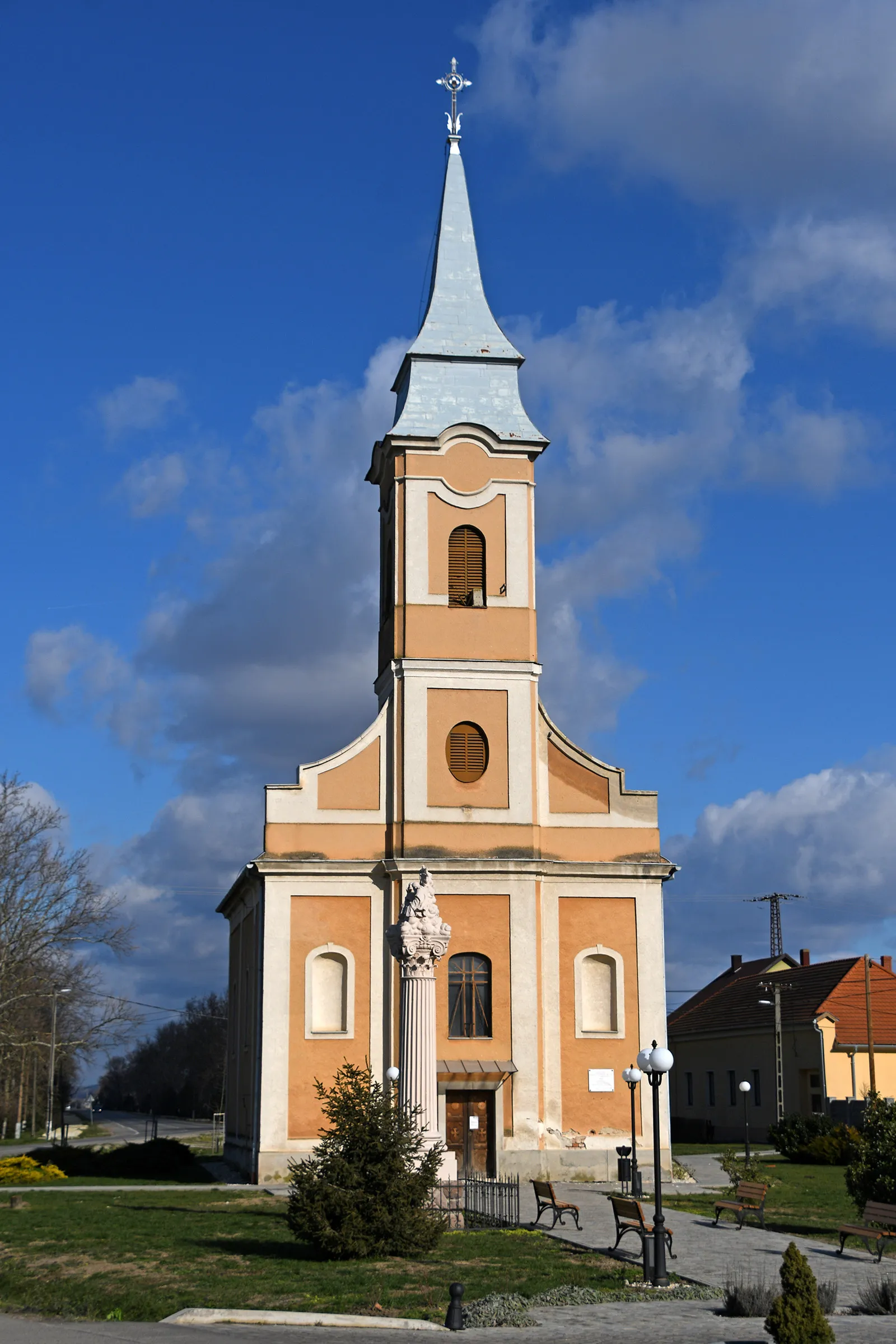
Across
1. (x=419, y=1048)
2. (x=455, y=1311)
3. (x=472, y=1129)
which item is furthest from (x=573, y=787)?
(x=455, y=1311)

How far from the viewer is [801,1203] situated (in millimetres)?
30797

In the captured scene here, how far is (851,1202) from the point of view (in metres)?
30.4

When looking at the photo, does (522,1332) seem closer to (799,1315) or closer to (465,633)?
(799,1315)

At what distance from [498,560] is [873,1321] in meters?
24.3

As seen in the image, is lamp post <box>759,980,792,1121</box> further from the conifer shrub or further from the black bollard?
the black bollard

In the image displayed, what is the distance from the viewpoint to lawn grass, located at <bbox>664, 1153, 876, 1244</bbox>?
26047 millimetres

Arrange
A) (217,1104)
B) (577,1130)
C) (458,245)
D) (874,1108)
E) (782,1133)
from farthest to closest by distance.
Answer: (217,1104), (782,1133), (458,245), (577,1130), (874,1108)

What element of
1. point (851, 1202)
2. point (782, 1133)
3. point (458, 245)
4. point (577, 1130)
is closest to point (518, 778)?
point (577, 1130)

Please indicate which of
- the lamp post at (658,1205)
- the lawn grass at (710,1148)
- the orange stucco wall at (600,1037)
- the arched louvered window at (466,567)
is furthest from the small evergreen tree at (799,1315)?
the lawn grass at (710,1148)

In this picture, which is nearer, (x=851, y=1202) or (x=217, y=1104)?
(x=851, y=1202)

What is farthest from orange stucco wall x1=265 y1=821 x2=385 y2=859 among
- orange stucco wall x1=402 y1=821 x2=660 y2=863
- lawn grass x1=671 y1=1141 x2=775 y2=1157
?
lawn grass x1=671 y1=1141 x2=775 y2=1157

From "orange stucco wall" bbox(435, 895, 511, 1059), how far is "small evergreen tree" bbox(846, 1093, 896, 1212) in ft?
38.0

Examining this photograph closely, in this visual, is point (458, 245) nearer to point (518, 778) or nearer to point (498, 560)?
point (498, 560)

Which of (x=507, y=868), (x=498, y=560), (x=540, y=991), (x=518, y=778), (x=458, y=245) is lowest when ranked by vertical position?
(x=540, y=991)
